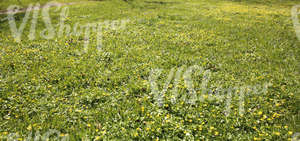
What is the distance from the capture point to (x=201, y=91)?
6953 millimetres

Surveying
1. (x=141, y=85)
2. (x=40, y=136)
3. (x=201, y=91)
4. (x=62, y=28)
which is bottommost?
(x=40, y=136)

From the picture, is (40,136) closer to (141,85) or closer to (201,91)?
(141,85)

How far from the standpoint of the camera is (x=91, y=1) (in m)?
27.7

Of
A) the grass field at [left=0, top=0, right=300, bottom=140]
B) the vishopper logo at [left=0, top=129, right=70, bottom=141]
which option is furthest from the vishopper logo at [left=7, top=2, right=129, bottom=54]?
the vishopper logo at [left=0, top=129, right=70, bottom=141]

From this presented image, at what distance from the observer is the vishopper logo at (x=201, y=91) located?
6.42 m

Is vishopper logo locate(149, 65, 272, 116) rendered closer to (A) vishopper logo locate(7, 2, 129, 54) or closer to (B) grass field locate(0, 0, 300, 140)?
(B) grass field locate(0, 0, 300, 140)

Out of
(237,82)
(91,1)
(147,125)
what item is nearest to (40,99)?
(147,125)

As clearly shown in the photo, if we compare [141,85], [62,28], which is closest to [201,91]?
[141,85]

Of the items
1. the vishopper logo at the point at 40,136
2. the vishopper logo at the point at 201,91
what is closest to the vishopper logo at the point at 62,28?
the vishopper logo at the point at 201,91

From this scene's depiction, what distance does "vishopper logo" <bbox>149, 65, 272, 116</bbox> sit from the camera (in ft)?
21.1

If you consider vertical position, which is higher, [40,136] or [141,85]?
[141,85]

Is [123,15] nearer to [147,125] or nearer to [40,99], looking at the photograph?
[40,99]

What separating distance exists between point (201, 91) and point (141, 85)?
2.22m

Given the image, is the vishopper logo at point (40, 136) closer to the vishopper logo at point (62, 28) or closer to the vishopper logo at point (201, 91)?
the vishopper logo at point (201, 91)
